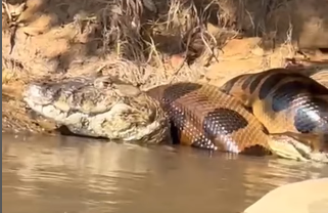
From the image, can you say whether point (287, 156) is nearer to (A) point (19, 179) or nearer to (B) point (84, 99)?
(B) point (84, 99)

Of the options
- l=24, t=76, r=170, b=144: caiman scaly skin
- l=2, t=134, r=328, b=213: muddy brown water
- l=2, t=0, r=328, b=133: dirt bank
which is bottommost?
l=2, t=134, r=328, b=213: muddy brown water

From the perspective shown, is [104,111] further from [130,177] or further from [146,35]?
[130,177]

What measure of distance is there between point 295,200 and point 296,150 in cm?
93

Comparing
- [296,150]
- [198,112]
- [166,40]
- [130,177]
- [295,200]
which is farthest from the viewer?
[166,40]

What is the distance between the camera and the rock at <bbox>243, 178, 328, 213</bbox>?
0.96m

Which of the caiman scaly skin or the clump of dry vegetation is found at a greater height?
the clump of dry vegetation

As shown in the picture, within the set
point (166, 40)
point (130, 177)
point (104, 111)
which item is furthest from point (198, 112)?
point (130, 177)

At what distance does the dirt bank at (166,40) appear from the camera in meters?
2.59

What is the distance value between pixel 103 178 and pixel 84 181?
61 millimetres

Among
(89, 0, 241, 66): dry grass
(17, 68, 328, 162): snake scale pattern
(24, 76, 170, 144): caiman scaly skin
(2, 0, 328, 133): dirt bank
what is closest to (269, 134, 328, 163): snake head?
(17, 68, 328, 162): snake scale pattern

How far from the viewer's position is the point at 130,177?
129 cm

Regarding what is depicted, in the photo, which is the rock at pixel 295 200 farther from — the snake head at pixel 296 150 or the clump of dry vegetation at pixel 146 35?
the clump of dry vegetation at pixel 146 35

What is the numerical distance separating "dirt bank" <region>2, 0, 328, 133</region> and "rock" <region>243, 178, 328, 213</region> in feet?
4.86

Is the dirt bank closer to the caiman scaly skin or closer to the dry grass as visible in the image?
the dry grass
